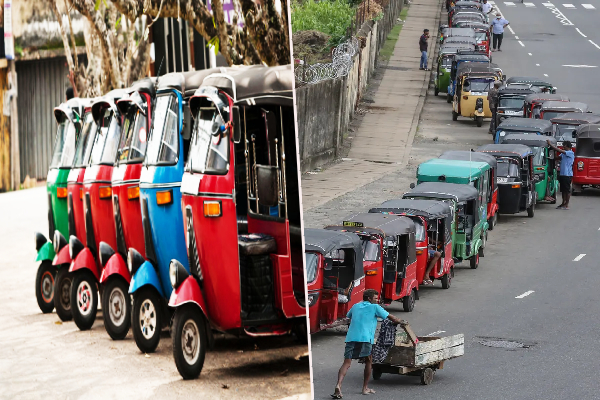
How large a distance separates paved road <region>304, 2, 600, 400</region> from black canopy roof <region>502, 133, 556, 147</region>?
1882 millimetres

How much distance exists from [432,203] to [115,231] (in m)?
15.5

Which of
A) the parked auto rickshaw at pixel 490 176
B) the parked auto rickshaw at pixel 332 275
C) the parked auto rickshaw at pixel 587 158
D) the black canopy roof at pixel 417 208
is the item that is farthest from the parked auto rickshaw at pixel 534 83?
the parked auto rickshaw at pixel 332 275

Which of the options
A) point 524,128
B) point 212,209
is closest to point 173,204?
point 212,209

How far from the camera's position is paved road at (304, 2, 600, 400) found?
14303mm

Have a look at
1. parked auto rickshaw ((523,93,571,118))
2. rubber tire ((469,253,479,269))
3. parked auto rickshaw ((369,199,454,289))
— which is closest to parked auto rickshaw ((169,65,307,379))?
parked auto rickshaw ((369,199,454,289))

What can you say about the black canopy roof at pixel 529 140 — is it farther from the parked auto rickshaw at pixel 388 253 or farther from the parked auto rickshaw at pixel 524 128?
the parked auto rickshaw at pixel 388 253

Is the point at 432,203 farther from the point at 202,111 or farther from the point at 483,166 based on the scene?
the point at 202,111

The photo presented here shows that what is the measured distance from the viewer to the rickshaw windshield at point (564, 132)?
103ft

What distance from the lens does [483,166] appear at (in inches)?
928

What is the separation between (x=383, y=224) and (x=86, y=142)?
13.1 metres

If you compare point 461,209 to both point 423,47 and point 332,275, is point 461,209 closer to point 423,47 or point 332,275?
point 332,275

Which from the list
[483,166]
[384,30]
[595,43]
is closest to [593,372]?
[483,166]

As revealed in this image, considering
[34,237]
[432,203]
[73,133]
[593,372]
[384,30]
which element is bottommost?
[593,372]

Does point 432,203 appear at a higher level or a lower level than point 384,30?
lower
